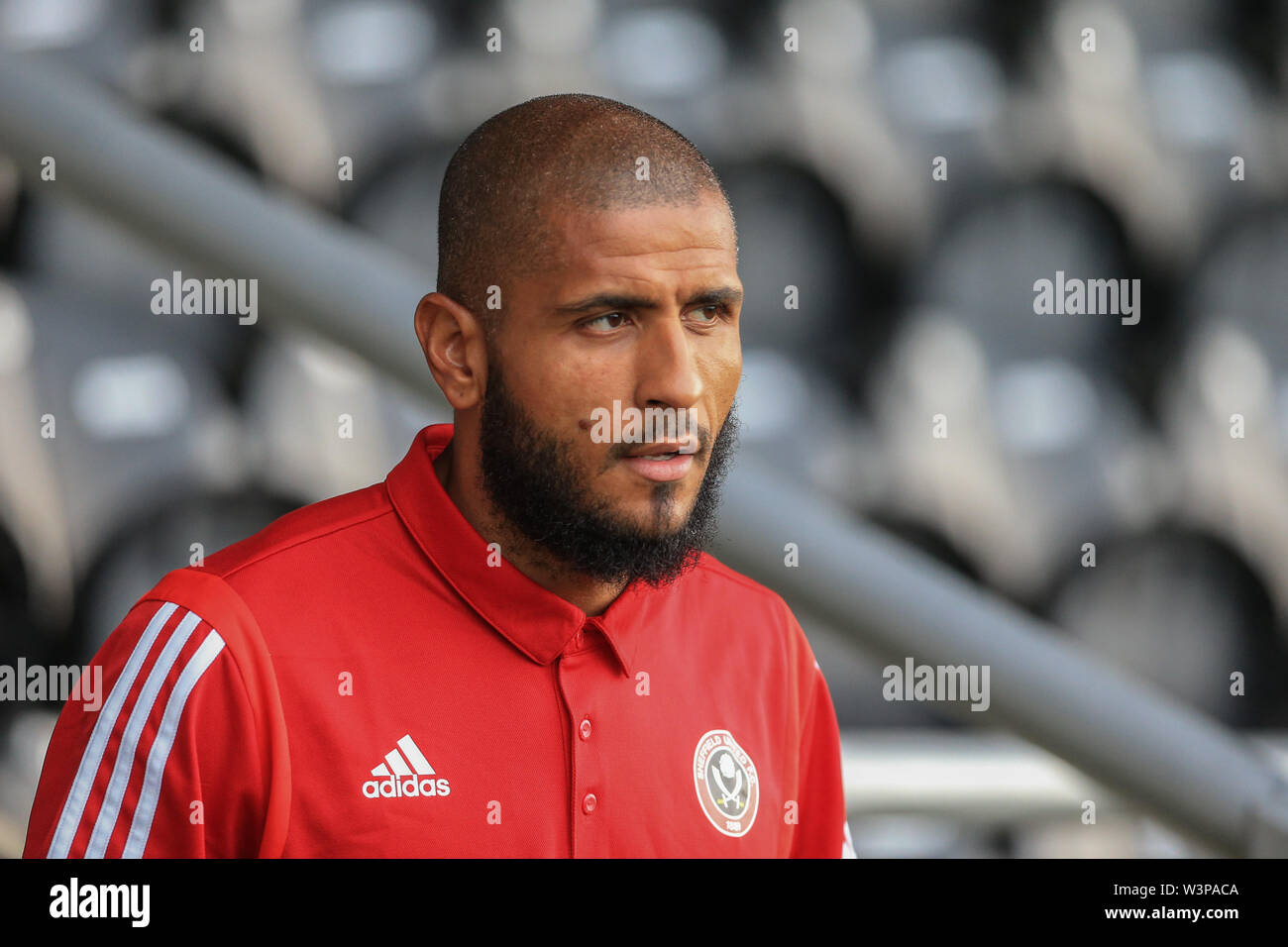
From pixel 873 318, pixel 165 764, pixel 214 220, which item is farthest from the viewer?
pixel 873 318

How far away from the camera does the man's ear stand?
0.42 m

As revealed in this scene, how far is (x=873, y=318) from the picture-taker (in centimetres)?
61

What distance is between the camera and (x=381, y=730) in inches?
15.5

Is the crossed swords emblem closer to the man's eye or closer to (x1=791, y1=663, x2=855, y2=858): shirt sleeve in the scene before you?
(x1=791, y1=663, x2=855, y2=858): shirt sleeve

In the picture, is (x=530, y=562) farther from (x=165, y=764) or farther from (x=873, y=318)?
(x=873, y=318)

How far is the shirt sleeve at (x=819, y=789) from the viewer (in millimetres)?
509

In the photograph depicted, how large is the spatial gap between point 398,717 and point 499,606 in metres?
0.05

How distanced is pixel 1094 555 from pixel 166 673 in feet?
1.43

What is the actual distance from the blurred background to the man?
18 cm

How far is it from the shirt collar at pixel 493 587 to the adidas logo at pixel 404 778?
49mm

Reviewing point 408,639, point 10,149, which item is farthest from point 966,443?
point 10,149

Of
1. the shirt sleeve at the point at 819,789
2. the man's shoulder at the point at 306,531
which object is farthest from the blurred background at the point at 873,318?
the man's shoulder at the point at 306,531

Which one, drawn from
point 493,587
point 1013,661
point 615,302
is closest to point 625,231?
point 615,302

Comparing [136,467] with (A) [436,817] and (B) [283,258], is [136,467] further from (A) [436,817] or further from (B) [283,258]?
(A) [436,817]
